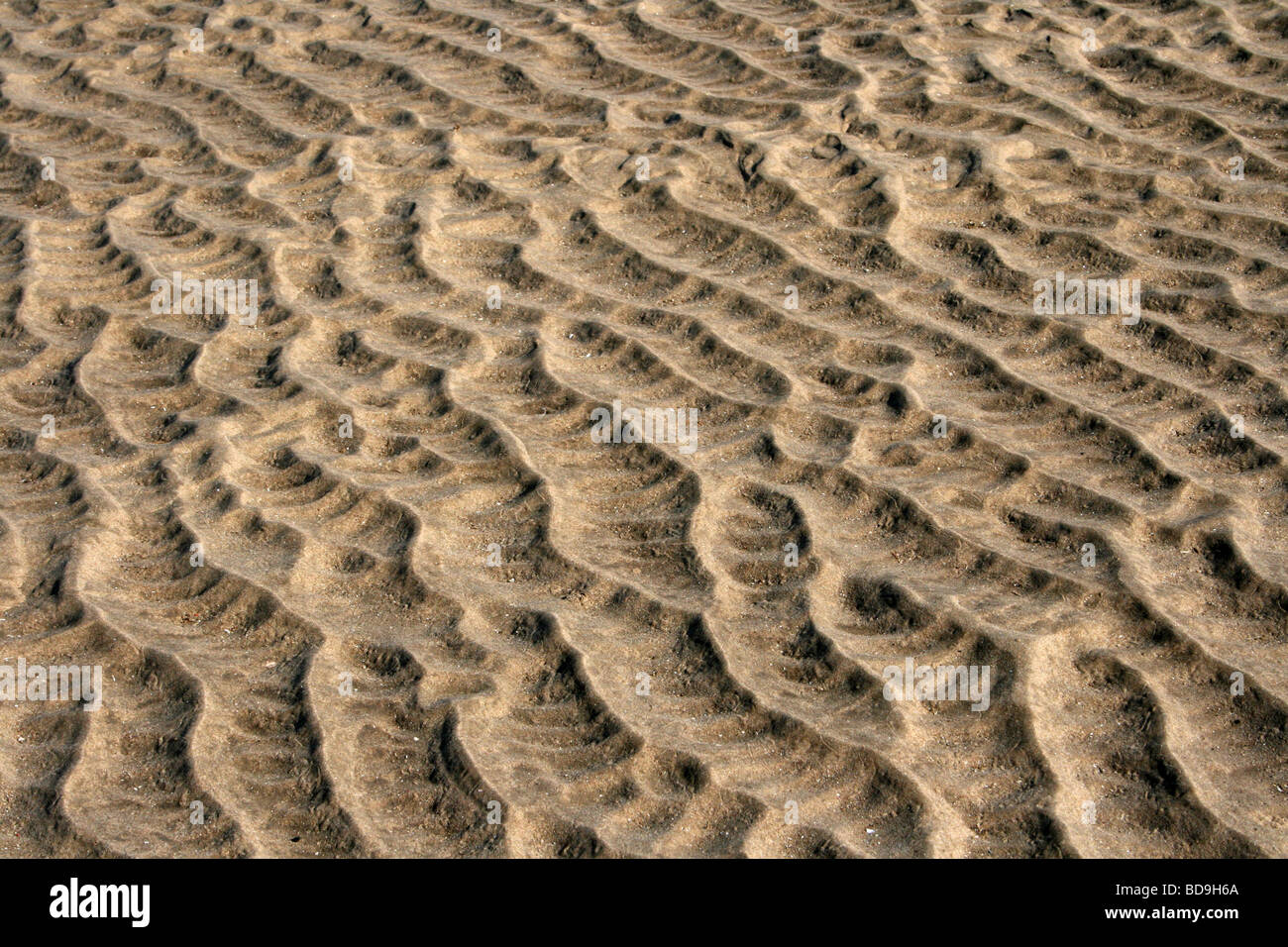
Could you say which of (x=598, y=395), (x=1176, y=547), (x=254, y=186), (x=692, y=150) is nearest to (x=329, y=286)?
(x=254, y=186)

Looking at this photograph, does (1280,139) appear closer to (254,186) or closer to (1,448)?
(254,186)

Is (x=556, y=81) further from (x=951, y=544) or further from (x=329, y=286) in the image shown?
(x=951, y=544)

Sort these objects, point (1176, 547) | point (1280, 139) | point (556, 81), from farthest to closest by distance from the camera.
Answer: point (556, 81)
point (1280, 139)
point (1176, 547)

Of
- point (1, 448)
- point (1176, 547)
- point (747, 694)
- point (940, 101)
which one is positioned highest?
point (940, 101)

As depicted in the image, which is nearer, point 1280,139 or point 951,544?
point 951,544

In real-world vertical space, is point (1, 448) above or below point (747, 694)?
below

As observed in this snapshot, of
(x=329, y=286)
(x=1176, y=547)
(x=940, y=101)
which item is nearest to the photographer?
(x=1176, y=547)
